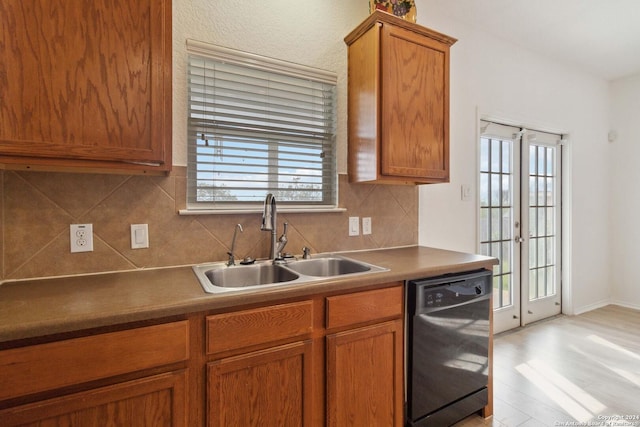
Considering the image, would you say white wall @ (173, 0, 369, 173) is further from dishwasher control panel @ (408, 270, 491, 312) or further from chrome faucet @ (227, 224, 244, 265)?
dishwasher control panel @ (408, 270, 491, 312)

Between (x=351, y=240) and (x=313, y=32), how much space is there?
1376 millimetres

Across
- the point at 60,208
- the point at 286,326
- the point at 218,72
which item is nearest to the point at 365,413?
the point at 286,326

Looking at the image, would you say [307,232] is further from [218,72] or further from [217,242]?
[218,72]

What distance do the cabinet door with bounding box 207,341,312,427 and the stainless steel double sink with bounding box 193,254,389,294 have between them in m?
0.34

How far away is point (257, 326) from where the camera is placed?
3.92 ft

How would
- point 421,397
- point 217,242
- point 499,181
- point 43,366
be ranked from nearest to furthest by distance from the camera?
1. point 43,366
2. point 421,397
3. point 217,242
4. point 499,181

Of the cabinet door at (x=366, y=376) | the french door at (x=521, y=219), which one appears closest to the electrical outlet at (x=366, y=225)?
the cabinet door at (x=366, y=376)

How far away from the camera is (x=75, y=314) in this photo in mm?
955

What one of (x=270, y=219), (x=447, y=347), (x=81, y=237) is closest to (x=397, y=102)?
(x=270, y=219)

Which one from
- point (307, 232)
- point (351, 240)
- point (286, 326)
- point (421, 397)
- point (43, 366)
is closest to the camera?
point (43, 366)

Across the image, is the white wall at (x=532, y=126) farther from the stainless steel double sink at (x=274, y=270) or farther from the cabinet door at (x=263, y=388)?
the cabinet door at (x=263, y=388)

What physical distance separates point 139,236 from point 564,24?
364 centimetres

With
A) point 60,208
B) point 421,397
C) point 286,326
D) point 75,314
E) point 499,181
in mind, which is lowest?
point 421,397

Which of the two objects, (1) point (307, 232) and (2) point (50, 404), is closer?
(2) point (50, 404)
